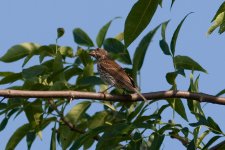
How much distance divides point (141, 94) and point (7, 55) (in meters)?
1.62

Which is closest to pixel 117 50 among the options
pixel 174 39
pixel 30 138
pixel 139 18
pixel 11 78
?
pixel 174 39

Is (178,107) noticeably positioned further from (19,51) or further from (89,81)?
(19,51)

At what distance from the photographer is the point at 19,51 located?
531 cm

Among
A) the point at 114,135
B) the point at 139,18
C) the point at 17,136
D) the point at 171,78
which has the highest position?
the point at 139,18

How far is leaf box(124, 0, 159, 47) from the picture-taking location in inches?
120

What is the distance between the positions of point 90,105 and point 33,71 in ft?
2.43

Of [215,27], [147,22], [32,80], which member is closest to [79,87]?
[32,80]

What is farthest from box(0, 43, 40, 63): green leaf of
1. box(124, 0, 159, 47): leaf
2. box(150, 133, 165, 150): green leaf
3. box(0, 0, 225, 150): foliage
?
box(124, 0, 159, 47): leaf

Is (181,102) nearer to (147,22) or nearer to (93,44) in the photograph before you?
(93,44)

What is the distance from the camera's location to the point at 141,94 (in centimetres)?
418

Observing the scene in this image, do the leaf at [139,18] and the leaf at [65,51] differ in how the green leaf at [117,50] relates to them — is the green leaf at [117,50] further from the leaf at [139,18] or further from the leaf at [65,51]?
the leaf at [139,18]

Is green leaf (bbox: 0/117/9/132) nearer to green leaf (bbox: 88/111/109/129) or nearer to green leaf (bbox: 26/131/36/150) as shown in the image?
green leaf (bbox: 26/131/36/150)

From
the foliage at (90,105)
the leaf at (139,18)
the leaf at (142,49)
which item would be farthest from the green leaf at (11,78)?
the leaf at (139,18)

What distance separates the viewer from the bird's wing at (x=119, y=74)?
6.48 m
